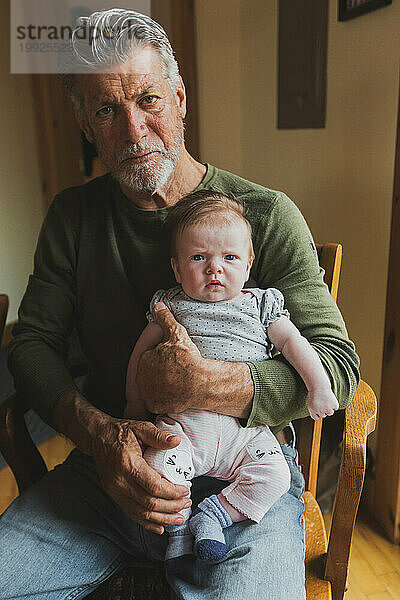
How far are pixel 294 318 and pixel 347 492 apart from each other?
12.8 inches

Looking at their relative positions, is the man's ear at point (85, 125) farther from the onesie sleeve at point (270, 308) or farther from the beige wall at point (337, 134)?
the beige wall at point (337, 134)

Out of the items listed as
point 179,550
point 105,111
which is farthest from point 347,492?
point 105,111

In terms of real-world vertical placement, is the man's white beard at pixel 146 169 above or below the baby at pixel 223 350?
above

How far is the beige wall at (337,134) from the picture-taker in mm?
1735

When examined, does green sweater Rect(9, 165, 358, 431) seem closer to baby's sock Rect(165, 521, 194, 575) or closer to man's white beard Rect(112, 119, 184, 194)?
man's white beard Rect(112, 119, 184, 194)

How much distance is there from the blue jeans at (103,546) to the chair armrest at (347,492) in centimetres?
7

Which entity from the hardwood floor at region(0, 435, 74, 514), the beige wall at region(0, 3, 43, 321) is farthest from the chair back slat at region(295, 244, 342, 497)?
the beige wall at region(0, 3, 43, 321)

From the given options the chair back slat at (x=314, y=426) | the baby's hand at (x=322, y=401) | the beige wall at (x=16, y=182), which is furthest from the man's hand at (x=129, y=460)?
the beige wall at (x=16, y=182)

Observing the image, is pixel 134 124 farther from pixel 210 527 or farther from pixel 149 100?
pixel 210 527

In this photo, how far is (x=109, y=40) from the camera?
112cm

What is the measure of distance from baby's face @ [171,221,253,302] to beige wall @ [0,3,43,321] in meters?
2.92

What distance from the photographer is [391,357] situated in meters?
1.71

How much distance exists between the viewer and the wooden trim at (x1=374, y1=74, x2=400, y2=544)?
163cm

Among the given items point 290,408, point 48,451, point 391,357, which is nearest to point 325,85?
point 391,357
